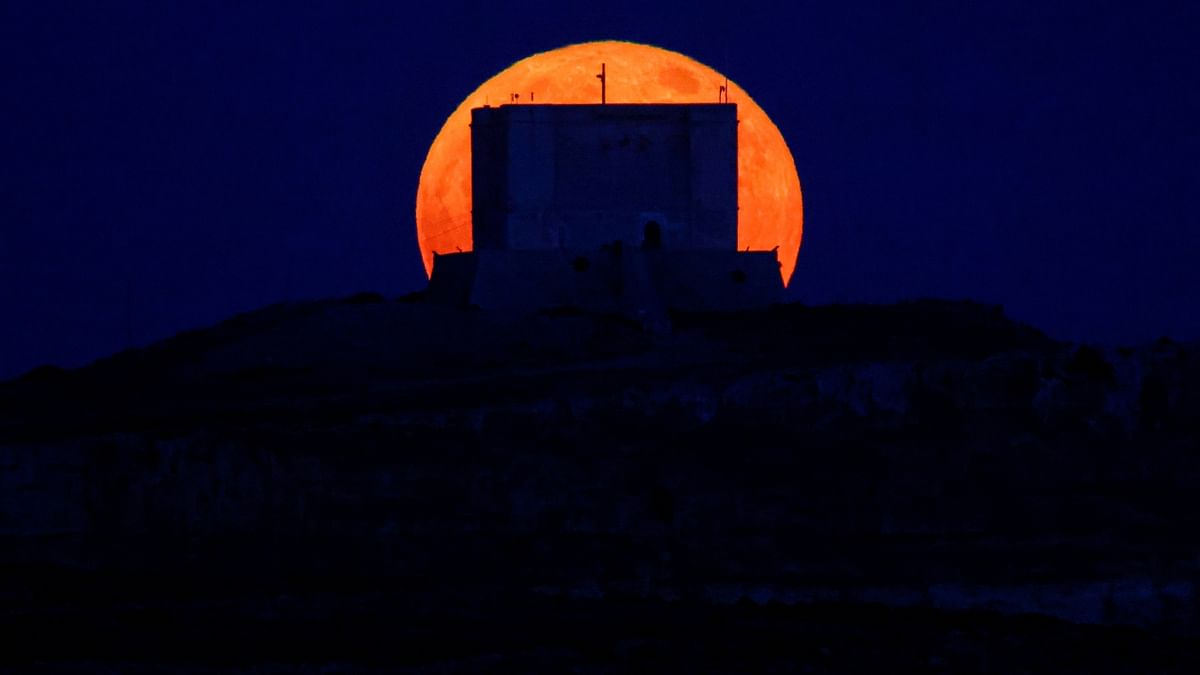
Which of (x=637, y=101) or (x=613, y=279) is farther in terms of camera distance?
(x=637, y=101)

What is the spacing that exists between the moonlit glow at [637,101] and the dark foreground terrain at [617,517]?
856cm

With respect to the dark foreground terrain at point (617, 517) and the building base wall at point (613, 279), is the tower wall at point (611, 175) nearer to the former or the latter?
the building base wall at point (613, 279)

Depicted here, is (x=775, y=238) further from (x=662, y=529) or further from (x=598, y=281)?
(x=662, y=529)

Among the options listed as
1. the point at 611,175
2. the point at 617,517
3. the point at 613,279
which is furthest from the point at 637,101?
the point at 617,517

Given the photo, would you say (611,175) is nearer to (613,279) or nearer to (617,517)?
(613,279)

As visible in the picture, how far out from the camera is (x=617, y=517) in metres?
27.9

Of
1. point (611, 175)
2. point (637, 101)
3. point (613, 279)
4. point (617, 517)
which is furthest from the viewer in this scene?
point (637, 101)

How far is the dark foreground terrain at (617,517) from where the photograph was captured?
78.8 feet

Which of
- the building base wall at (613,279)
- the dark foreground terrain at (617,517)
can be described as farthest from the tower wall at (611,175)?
the dark foreground terrain at (617,517)

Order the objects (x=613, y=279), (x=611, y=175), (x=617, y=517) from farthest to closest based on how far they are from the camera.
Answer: (x=611, y=175) < (x=613, y=279) < (x=617, y=517)

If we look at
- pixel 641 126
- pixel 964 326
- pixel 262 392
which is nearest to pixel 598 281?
pixel 641 126

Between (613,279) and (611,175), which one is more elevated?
(611,175)

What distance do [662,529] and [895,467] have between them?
10.0 ft

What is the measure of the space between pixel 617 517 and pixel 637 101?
14172mm
